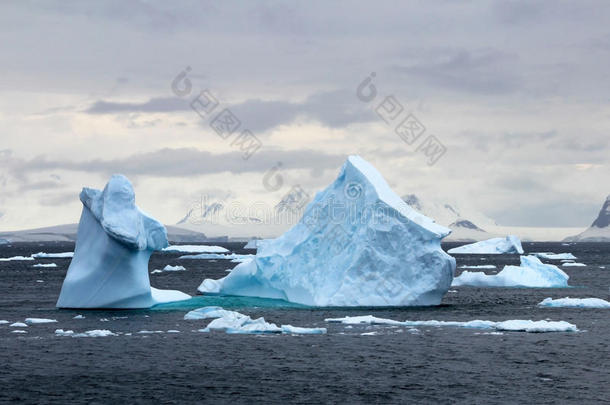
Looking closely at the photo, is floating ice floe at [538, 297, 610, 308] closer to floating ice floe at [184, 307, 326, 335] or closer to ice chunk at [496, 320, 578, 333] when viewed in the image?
ice chunk at [496, 320, 578, 333]

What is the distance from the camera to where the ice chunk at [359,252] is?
38.8 m

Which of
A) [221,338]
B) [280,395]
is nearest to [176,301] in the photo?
[221,338]

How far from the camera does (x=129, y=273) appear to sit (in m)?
38.1

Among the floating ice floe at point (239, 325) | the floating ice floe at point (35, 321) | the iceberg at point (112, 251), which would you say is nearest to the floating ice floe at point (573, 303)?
the floating ice floe at point (239, 325)

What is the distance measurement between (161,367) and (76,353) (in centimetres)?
388

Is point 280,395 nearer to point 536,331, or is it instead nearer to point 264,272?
point 536,331

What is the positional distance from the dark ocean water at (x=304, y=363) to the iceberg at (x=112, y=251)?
87 cm

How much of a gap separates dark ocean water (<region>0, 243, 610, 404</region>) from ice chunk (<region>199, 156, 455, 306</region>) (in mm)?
1268

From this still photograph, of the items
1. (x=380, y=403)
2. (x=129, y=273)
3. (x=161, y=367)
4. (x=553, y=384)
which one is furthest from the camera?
(x=129, y=273)

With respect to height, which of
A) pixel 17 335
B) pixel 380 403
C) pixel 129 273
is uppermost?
pixel 129 273

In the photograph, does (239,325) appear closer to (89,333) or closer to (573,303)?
(89,333)

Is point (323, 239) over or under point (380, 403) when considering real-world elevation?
over

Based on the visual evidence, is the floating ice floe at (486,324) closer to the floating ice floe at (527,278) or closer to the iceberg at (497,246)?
the floating ice floe at (527,278)

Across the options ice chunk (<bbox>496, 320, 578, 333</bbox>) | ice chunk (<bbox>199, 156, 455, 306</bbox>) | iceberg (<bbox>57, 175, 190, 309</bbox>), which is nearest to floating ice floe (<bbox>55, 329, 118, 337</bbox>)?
iceberg (<bbox>57, 175, 190, 309</bbox>)
